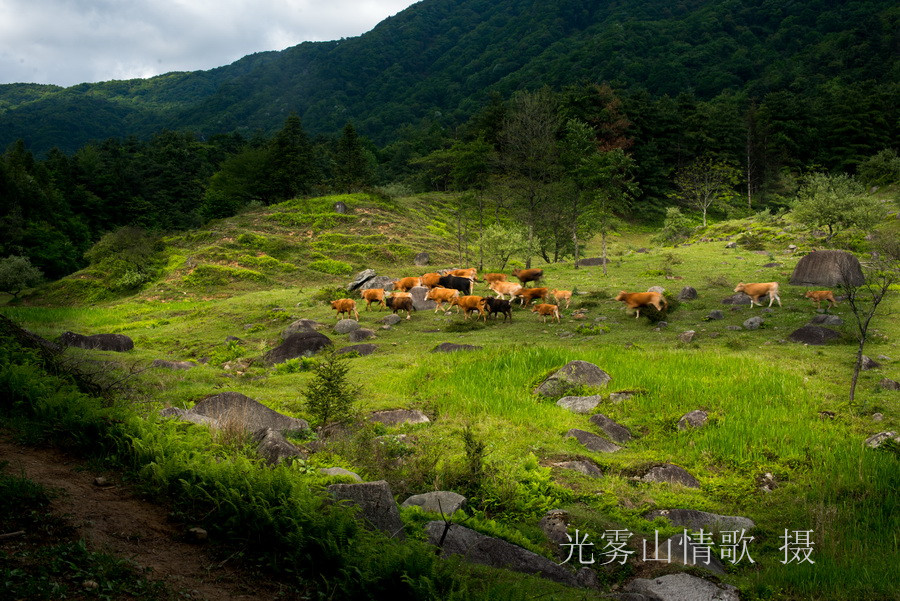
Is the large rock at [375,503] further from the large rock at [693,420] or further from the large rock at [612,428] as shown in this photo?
the large rock at [693,420]

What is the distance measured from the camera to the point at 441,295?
25.8 metres

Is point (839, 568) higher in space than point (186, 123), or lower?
lower

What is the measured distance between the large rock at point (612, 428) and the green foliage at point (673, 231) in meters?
42.0

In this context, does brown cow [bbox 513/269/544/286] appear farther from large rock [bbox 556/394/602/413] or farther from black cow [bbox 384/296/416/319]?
large rock [bbox 556/394/602/413]

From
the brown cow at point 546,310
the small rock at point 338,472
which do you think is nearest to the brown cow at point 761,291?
the brown cow at point 546,310

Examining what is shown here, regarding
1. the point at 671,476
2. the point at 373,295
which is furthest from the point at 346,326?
the point at 671,476

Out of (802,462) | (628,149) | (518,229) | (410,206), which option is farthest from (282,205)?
(802,462)

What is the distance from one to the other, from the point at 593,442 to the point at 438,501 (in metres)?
4.66

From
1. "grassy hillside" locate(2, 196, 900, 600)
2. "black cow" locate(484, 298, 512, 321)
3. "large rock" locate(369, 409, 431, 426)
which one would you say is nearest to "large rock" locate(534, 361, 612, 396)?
"grassy hillside" locate(2, 196, 900, 600)

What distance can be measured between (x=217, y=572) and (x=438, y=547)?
86.4 inches

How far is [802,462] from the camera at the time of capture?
949cm

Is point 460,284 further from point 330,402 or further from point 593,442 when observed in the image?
point 593,442

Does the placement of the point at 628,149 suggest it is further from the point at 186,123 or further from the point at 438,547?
the point at 186,123

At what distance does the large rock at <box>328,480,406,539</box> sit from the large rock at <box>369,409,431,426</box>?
4.82 meters
